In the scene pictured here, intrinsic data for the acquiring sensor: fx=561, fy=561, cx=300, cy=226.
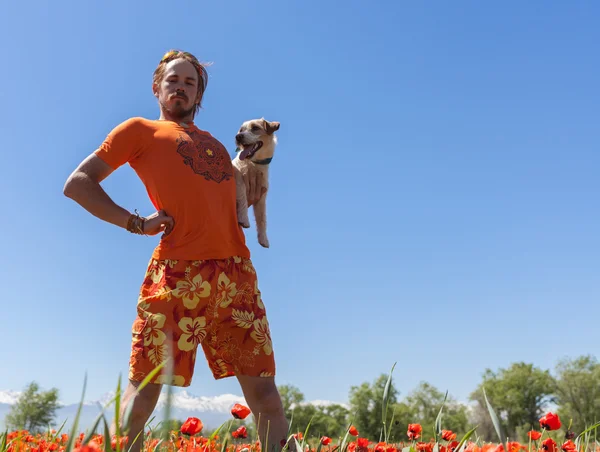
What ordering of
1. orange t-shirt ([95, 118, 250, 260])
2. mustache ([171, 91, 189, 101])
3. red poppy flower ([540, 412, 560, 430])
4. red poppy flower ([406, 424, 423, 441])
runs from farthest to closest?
mustache ([171, 91, 189, 101])
red poppy flower ([406, 424, 423, 441])
orange t-shirt ([95, 118, 250, 260])
red poppy flower ([540, 412, 560, 430])

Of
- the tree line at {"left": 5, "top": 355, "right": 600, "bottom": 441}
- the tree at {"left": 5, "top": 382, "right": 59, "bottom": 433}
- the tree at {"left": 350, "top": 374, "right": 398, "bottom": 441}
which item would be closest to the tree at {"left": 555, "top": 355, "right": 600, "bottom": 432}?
the tree line at {"left": 5, "top": 355, "right": 600, "bottom": 441}

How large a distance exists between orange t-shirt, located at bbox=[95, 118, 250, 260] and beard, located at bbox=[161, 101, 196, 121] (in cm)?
24

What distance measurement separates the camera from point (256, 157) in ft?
16.2

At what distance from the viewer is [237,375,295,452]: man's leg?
3.86 metres

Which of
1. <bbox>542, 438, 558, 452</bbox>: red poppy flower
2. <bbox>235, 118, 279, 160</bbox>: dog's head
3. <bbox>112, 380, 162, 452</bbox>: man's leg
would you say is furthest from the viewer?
<bbox>235, 118, 279, 160</bbox>: dog's head

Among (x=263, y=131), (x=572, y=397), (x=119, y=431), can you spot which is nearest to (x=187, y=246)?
(x=263, y=131)

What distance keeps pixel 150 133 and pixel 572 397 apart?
61067mm

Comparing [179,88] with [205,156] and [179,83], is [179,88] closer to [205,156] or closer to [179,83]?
[179,83]

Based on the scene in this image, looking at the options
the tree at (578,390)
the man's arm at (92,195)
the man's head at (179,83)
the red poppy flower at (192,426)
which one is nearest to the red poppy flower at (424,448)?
the red poppy flower at (192,426)

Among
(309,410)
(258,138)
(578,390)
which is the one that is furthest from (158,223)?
(578,390)

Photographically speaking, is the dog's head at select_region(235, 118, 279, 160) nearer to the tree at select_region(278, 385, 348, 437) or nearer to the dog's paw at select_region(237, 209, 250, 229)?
the dog's paw at select_region(237, 209, 250, 229)

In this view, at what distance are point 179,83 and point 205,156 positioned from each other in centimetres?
67

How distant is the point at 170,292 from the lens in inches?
148

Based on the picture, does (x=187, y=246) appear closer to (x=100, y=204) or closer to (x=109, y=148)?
(x=100, y=204)
